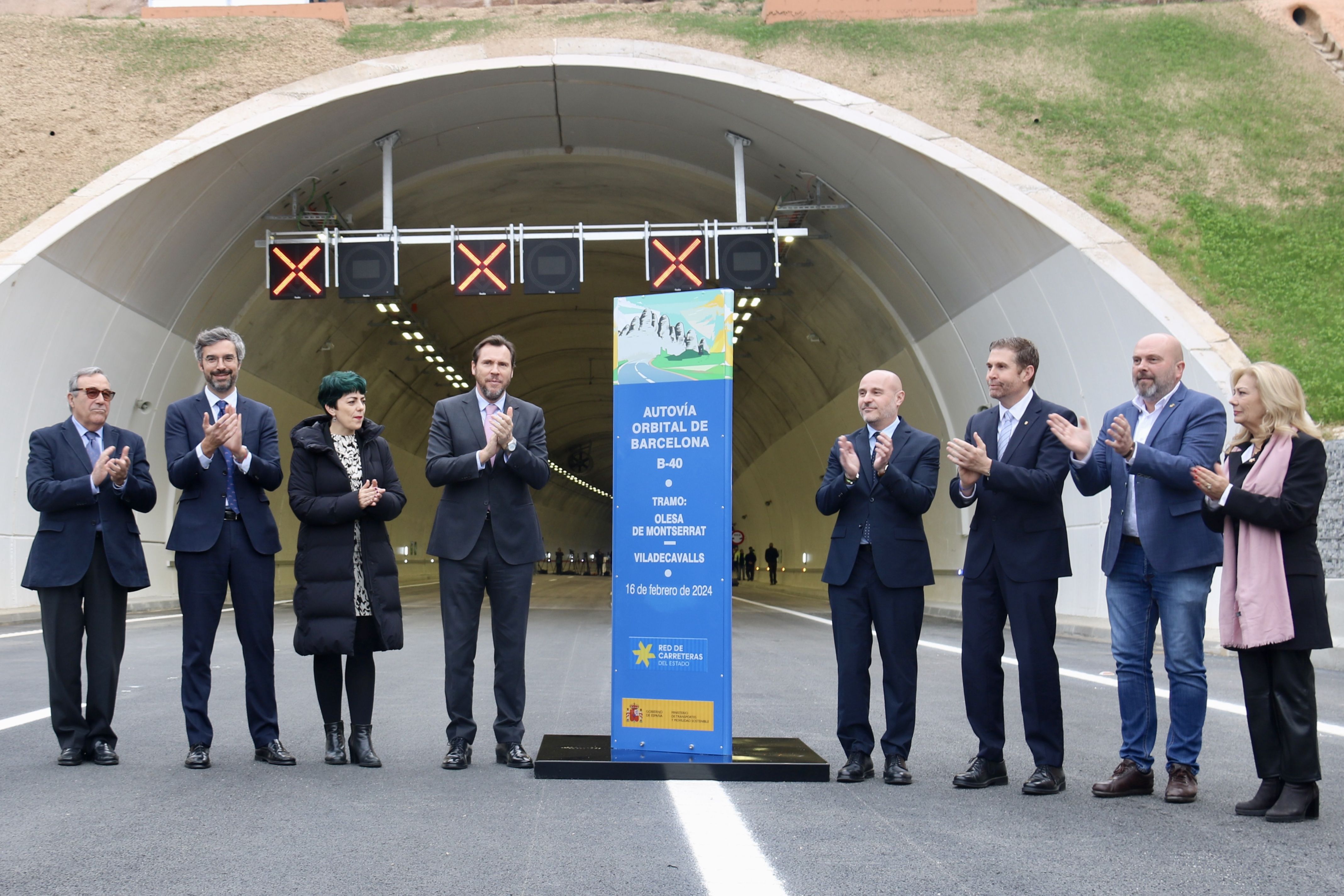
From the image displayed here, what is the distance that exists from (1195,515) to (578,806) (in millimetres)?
3019

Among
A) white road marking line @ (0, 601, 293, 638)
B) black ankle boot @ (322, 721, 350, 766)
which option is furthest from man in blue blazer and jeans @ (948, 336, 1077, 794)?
white road marking line @ (0, 601, 293, 638)

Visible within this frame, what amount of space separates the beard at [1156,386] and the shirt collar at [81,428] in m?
5.31

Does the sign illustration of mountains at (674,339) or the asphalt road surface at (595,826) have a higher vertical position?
the sign illustration of mountains at (674,339)

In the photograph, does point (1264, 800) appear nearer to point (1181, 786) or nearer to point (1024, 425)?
point (1181, 786)

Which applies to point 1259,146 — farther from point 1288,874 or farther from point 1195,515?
point 1288,874

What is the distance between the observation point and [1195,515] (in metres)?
5.46

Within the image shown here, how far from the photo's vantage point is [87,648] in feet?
19.9

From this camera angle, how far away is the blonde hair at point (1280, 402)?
17.0 feet

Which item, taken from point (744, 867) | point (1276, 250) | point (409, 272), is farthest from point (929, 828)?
point (409, 272)

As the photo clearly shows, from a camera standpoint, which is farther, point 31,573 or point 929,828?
point 31,573

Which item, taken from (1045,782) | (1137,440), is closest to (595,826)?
(1045,782)

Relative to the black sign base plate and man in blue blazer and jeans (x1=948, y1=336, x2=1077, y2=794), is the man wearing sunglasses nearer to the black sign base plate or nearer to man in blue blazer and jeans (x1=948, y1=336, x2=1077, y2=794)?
the black sign base plate

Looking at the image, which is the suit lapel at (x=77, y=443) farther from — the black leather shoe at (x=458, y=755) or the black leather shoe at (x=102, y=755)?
the black leather shoe at (x=458, y=755)

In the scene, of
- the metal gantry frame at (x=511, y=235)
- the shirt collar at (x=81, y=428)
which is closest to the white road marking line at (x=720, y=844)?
the shirt collar at (x=81, y=428)
